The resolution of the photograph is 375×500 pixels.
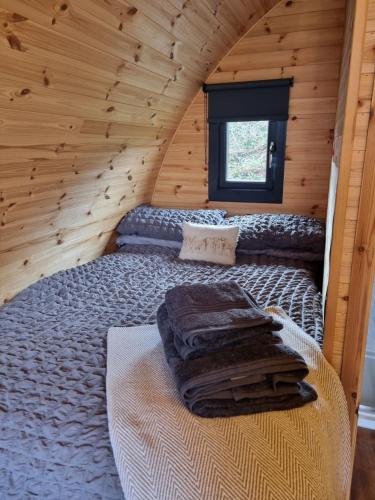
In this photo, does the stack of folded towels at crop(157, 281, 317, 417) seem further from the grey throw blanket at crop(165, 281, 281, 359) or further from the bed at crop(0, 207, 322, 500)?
the bed at crop(0, 207, 322, 500)

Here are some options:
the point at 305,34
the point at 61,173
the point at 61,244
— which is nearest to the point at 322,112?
the point at 305,34

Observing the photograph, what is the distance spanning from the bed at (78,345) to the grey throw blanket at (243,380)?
10.5 inches

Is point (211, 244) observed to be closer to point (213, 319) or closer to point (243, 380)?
point (213, 319)

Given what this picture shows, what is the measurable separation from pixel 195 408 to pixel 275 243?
1.67 meters

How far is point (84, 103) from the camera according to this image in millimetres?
1656

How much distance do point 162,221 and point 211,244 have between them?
506 mm

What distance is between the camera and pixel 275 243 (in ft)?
7.95

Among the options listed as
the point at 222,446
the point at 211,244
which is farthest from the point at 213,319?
the point at 211,244

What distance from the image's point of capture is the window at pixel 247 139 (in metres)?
2.61

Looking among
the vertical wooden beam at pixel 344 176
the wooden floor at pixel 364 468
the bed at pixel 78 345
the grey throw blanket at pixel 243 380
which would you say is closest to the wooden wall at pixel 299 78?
the bed at pixel 78 345

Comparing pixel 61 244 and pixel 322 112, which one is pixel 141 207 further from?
pixel 322 112

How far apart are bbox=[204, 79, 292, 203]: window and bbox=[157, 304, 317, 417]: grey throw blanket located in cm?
204

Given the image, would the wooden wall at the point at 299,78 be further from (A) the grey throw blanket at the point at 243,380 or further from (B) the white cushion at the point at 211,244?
(A) the grey throw blanket at the point at 243,380

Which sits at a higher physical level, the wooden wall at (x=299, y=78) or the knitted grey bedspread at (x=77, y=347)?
the wooden wall at (x=299, y=78)
